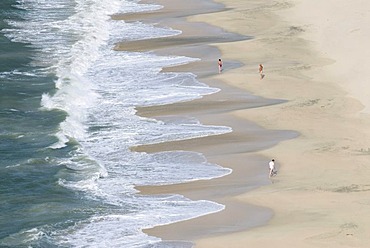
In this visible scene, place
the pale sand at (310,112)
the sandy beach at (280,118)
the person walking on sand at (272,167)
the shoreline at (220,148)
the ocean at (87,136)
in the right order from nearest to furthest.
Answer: the pale sand at (310,112) → the sandy beach at (280,118) → the shoreline at (220,148) → the ocean at (87,136) → the person walking on sand at (272,167)

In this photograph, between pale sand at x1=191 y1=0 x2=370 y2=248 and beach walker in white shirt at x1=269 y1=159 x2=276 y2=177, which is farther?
beach walker in white shirt at x1=269 y1=159 x2=276 y2=177

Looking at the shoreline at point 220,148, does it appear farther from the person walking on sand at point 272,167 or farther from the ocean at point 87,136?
the ocean at point 87,136

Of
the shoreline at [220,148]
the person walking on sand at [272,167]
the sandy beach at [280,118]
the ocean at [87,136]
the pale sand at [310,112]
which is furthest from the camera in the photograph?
the person walking on sand at [272,167]

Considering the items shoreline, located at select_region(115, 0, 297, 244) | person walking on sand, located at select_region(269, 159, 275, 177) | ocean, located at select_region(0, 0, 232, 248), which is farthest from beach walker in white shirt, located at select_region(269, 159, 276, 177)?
ocean, located at select_region(0, 0, 232, 248)

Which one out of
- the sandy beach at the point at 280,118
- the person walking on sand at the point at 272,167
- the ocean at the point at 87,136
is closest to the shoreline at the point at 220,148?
the sandy beach at the point at 280,118

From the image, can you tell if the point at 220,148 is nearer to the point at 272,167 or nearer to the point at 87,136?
the point at 272,167

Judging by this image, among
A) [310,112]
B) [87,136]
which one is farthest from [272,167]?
[87,136]

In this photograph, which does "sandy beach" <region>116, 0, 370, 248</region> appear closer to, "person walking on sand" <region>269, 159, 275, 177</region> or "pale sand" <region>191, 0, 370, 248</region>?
"pale sand" <region>191, 0, 370, 248</region>
